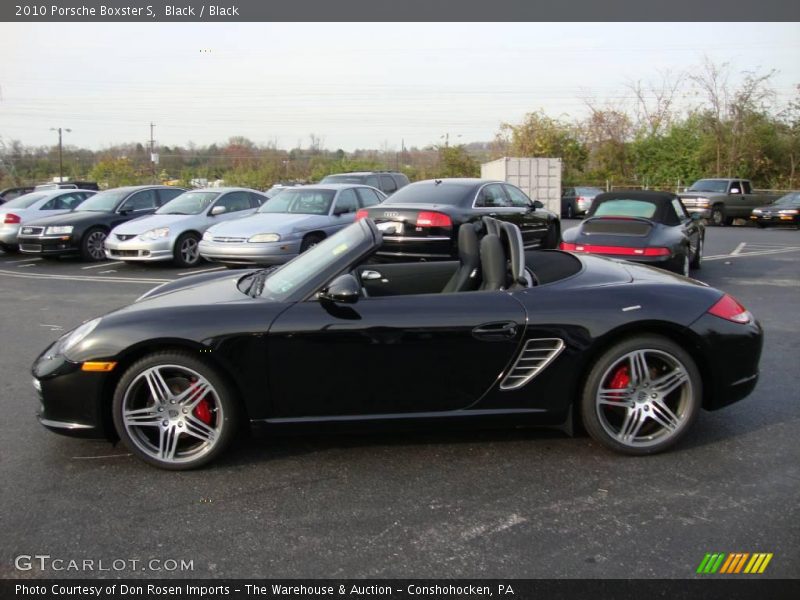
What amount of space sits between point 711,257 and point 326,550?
1251 centimetres

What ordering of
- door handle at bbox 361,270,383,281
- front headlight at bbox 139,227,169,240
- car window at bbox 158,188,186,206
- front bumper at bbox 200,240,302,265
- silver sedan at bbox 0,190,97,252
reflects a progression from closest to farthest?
door handle at bbox 361,270,383,281, front bumper at bbox 200,240,302,265, front headlight at bbox 139,227,169,240, silver sedan at bbox 0,190,97,252, car window at bbox 158,188,186,206

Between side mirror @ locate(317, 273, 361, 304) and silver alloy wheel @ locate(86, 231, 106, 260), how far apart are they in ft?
36.6

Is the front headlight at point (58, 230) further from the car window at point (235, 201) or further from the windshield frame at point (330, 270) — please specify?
the windshield frame at point (330, 270)

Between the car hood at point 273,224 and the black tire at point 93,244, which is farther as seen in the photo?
the black tire at point 93,244

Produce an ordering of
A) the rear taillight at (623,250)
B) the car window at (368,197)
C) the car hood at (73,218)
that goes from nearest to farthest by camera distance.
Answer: the rear taillight at (623,250) < the car window at (368,197) < the car hood at (73,218)

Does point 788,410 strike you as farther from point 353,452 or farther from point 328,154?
point 328,154

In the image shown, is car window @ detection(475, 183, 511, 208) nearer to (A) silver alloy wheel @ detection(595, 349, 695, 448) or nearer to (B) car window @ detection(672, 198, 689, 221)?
(B) car window @ detection(672, 198, 689, 221)

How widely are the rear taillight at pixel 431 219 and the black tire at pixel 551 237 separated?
3.63 m

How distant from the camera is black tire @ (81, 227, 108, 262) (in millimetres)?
13086

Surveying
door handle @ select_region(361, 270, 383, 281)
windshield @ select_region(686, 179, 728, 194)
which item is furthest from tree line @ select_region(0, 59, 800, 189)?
door handle @ select_region(361, 270, 383, 281)

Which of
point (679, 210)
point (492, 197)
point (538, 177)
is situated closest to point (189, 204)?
point (492, 197)

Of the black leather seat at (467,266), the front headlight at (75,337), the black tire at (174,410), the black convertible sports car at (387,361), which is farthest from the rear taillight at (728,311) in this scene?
the front headlight at (75,337)

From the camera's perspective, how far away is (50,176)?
60.5 meters

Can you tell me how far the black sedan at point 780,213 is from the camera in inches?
853
